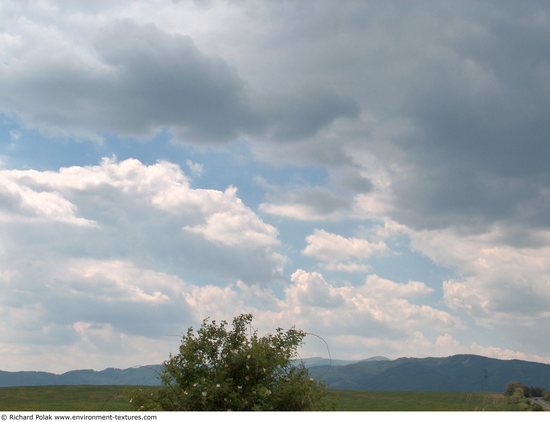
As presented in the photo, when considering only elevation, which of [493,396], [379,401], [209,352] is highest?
[209,352]

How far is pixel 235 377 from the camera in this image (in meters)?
21.7

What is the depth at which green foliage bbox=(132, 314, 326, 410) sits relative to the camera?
68.8ft

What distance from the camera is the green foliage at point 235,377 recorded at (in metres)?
21.0

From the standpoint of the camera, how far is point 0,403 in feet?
500

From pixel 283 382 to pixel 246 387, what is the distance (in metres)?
1.31

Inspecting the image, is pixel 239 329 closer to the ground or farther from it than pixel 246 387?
farther from it
